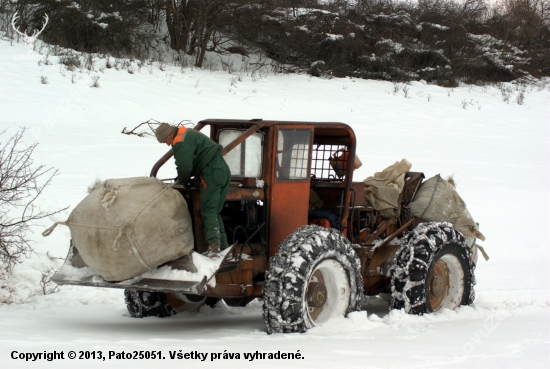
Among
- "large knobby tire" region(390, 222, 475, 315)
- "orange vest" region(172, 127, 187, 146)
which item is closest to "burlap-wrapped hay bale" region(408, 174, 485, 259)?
"large knobby tire" region(390, 222, 475, 315)

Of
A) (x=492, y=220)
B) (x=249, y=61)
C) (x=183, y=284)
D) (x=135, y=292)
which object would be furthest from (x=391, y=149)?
(x=183, y=284)

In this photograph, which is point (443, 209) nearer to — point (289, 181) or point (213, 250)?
point (289, 181)

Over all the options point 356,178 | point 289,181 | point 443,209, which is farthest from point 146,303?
point 356,178

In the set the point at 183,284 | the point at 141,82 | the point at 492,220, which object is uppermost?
the point at 141,82

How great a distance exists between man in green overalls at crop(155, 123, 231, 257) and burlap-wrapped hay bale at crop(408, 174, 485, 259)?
3.00 metres

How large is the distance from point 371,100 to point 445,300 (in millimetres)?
14588

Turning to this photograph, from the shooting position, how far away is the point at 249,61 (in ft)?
80.4

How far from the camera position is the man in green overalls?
6.11 meters

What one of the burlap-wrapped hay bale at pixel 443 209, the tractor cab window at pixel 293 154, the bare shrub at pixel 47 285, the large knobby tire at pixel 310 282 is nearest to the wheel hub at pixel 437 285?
the burlap-wrapped hay bale at pixel 443 209

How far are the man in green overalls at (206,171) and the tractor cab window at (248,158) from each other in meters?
0.63

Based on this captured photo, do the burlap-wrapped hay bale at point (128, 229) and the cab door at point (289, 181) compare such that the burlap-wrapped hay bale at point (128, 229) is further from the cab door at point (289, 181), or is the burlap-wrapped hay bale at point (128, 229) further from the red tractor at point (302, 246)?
Result: the cab door at point (289, 181)

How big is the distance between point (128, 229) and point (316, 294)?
192 centimetres

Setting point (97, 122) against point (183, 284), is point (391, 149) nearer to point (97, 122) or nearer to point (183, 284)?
point (97, 122)

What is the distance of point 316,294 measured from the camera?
6.65 m
